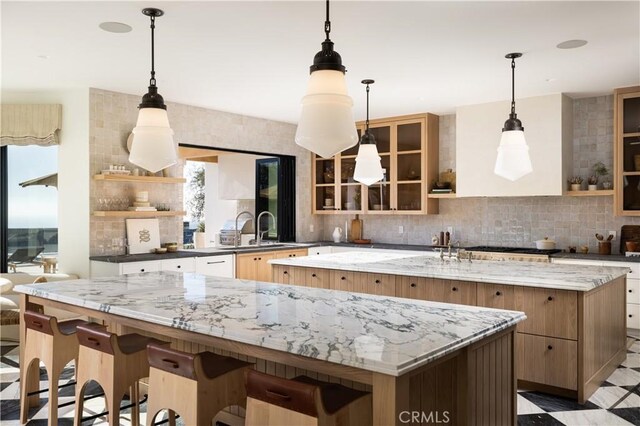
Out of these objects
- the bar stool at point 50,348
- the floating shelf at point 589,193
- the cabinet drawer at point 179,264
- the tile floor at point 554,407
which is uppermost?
the floating shelf at point 589,193

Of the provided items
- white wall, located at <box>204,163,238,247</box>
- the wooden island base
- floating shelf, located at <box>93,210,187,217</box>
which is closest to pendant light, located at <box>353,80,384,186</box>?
the wooden island base

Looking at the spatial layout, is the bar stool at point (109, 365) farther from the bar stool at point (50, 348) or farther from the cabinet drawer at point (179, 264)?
the cabinet drawer at point (179, 264)

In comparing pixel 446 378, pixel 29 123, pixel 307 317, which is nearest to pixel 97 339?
pixel 307 317

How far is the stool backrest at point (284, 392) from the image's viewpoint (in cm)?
185

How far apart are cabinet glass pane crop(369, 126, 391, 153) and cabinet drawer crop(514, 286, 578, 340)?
153 inches

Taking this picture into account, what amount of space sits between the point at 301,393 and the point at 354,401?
0.25 meters

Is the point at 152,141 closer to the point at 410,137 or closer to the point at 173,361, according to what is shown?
the point at 173,361

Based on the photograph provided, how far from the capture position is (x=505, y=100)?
244 inches

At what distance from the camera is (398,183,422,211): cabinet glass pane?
7176 millimetres

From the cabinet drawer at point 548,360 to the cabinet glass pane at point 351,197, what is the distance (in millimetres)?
4080

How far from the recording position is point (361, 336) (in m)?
2.11

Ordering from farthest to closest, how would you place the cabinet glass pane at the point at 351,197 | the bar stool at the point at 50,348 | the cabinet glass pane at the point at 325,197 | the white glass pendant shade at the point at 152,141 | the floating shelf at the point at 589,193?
the cabinet glass pane at the point at 325,197
the cabinet glass pane at the point at 351,197
the floating shelf at the point at 589,193
the white glass pendant shade at the point at 152,141
the bar stool at the point at 50,348

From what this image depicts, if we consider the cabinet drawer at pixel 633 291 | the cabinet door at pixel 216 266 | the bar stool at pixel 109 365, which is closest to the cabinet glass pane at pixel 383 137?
the cabinet door at pixel 216 266

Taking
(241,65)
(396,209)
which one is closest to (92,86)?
(241,65)
